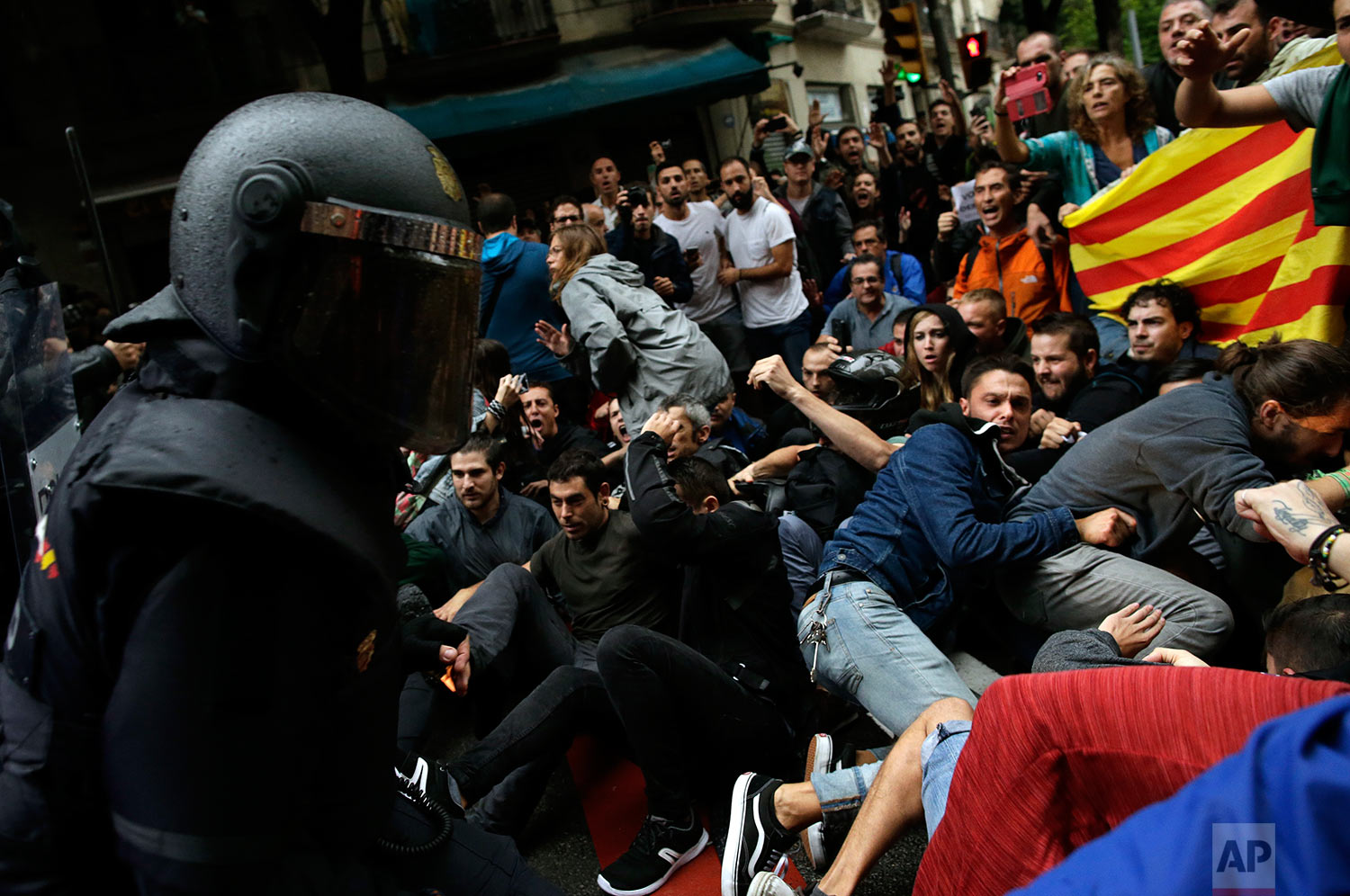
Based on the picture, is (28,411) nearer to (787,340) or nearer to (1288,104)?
(1288,104)

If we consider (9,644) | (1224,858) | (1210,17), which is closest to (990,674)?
(1224,858)

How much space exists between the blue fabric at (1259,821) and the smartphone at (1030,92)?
221 inches

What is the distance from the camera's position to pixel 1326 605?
7.43 ft

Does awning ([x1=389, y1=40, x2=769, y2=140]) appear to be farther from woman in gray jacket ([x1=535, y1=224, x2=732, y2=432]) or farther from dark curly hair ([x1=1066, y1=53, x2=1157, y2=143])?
dark curly hair ([x1=1066, y1=53, x2=1157, y2=143])

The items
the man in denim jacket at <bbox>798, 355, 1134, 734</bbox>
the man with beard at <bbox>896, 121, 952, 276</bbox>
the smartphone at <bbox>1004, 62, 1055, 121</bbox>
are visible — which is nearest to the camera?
the man in denim jacket at <bbox>798, 355, 1134, 734</bbox>

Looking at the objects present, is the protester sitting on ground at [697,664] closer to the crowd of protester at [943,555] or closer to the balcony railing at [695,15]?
the crowd of protester at [943,555]

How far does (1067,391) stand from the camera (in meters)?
4.29

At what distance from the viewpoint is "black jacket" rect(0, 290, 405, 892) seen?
3.55 ft

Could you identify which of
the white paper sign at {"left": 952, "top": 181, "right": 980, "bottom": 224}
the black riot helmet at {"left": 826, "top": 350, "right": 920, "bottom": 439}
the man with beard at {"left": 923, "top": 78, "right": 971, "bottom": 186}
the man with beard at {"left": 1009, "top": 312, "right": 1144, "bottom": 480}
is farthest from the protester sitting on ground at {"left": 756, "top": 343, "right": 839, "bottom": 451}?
the man with beard at {"left": 923, "top": 78, "right": 971, "bottom": 186}

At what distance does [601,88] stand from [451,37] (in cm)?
270

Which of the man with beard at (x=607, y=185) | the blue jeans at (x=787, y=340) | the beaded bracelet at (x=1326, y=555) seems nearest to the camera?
the beaded bracelet at (x=1326, y=555)

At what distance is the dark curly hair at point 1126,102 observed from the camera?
187 inches

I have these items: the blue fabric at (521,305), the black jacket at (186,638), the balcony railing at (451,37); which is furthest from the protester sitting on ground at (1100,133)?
the balcony railing at (451,37)

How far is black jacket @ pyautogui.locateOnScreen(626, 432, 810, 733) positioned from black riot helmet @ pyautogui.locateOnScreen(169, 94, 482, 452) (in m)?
2.00
